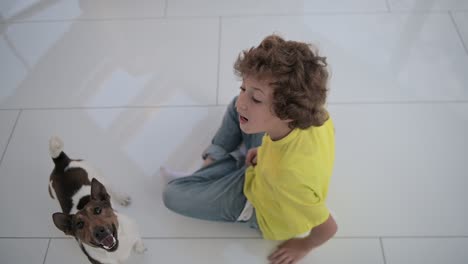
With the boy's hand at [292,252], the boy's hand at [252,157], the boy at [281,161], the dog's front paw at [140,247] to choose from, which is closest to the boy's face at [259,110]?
the boy at [281,161]

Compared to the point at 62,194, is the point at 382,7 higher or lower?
higher

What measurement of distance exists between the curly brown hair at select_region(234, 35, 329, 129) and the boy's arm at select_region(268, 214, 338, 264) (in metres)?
0.35

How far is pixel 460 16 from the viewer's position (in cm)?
151

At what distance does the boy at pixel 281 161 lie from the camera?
74 centimetres

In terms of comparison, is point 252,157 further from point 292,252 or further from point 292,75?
point 292,75

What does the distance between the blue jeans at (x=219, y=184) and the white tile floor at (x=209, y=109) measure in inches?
2.4

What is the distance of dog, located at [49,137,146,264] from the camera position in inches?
33.8

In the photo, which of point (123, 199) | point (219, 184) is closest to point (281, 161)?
point (219, 184)

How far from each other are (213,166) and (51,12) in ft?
3.49

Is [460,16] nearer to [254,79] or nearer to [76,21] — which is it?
[254,79]

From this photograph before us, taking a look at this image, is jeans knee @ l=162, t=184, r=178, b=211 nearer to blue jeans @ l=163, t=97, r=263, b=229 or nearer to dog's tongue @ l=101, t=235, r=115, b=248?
blue jeans @ l=163, t=97, r=263, b=229

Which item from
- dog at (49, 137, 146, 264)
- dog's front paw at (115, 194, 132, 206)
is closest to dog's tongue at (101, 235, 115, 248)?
dog at (49, 137, 146, 264)

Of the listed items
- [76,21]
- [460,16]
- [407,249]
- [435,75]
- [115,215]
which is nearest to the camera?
[115,215]

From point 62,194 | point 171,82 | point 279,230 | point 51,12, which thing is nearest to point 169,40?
point 171,82
